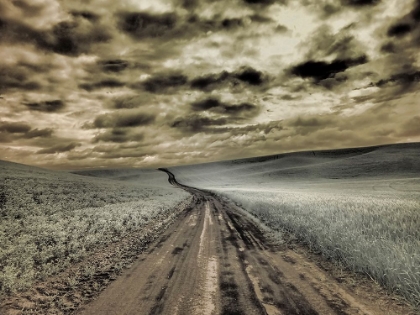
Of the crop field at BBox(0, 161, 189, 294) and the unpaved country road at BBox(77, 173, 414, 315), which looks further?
the crop field at BBox(0, 161, 189, 294)

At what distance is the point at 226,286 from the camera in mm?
6105

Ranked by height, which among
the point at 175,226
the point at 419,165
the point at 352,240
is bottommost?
the point at 175,226

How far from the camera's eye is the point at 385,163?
62.8 metres

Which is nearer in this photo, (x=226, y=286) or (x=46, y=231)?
(x=226, y=286)

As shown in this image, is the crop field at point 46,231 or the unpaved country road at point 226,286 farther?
the crop field at point 46,231

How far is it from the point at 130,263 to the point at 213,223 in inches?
305

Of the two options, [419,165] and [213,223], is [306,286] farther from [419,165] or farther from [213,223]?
[419,165]

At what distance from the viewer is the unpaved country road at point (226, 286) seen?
199 inches

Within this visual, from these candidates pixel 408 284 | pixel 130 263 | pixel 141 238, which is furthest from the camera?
pixel 141 238

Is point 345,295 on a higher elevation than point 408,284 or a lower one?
lower

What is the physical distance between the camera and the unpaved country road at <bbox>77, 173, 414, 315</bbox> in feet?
16.6

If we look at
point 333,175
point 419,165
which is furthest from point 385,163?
point 333,175

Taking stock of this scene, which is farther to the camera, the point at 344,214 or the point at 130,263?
the point at 344,214

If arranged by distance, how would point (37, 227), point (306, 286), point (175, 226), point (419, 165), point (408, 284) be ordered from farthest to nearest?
point (419, 165), point (175, 226), point (37, 227), point (306, 286), point (408, 284)
